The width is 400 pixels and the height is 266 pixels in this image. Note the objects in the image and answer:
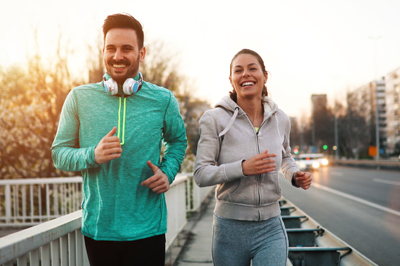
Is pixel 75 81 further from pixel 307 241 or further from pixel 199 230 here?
pixel 307 241

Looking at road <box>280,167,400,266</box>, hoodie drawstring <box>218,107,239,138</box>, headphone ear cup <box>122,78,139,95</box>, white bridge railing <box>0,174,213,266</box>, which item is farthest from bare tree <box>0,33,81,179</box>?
headphone ear cup <box>122,78,139,95</box>

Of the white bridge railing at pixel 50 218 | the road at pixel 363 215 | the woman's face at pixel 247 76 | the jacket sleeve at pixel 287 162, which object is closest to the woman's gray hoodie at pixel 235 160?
the woman's face at pixel 247 76

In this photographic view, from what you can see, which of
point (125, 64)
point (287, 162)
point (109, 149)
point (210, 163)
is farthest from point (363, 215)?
point (109, 149)

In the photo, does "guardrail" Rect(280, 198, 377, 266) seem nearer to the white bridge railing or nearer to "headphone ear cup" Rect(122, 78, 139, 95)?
the white bridge railing

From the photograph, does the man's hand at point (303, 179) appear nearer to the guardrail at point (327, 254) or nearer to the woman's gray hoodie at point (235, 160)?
the woman's gray hoodie at point (235, 160)

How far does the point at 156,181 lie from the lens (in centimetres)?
202

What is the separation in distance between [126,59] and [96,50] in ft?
42.9

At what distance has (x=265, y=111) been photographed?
2760 mm

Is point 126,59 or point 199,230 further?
point 199,230

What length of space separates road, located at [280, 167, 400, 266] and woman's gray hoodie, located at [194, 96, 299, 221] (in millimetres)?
4998

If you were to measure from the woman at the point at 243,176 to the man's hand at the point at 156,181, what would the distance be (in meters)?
0.46

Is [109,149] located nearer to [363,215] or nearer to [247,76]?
[247,76]

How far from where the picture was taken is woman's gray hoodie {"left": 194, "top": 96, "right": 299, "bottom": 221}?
8.25 feet

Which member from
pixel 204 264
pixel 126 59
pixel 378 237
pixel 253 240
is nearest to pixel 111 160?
pixel 126 59
